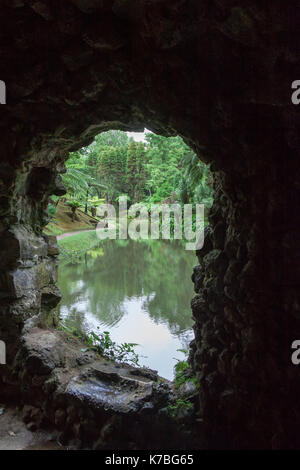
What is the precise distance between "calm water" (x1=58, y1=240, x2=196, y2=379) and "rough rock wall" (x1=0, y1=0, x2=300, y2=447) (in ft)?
6.41

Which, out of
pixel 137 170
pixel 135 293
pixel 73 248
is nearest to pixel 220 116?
pixel 135 293

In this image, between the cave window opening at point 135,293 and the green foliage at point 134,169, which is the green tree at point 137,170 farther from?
the cave window opening at point 135,293

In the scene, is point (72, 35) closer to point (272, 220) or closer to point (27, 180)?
point (27, 180)

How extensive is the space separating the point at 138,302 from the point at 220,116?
17.1 feet

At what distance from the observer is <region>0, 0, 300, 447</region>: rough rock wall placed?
6.72ft

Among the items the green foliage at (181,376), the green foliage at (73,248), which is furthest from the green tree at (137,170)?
the green foliage at (181,376)

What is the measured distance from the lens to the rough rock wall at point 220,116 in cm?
205

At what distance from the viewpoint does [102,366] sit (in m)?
3.41

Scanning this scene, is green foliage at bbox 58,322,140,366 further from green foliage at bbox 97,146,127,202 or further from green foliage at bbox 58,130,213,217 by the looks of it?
green foliage at bbox 97,146,127,202

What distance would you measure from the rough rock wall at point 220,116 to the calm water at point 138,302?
1954 millimetres

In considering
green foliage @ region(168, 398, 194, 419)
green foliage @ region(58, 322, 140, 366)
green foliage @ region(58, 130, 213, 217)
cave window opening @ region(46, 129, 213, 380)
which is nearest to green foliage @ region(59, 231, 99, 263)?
cave window opening @ region(46, 129, 213, 380)

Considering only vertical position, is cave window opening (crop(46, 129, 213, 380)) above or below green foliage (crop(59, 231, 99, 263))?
below

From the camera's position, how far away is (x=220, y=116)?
7.72 feet
